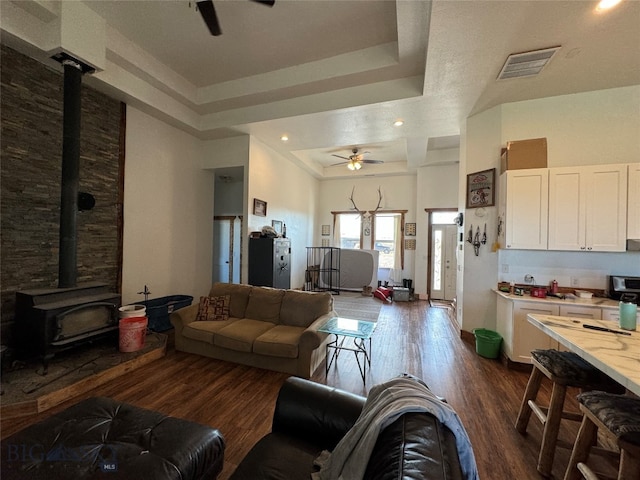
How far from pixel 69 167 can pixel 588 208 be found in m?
5.82

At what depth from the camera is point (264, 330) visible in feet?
9.78

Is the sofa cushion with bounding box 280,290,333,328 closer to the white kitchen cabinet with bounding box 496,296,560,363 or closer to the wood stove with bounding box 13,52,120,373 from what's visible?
the wood stove with bounding box 13,52,120,373

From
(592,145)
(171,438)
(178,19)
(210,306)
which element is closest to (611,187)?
(592,145)

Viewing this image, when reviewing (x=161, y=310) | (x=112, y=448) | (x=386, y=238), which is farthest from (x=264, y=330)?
(x=386, y=238)

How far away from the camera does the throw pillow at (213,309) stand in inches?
128

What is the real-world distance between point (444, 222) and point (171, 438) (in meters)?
6.95

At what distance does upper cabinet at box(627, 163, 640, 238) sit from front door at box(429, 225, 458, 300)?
370cm

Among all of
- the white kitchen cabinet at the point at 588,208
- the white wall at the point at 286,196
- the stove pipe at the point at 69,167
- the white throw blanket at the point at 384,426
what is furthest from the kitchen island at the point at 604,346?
the stove pipe at the point at 69,167

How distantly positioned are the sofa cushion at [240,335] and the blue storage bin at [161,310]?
4.79 ft

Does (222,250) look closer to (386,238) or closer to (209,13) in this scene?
(386,238)

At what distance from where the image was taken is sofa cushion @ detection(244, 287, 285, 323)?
127 inches

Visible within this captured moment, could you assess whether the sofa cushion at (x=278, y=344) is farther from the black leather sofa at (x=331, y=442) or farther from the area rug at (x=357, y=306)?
the area rug at (x=357, y=306)

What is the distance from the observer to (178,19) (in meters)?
2.82

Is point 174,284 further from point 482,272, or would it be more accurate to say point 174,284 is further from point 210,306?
point 482,272
